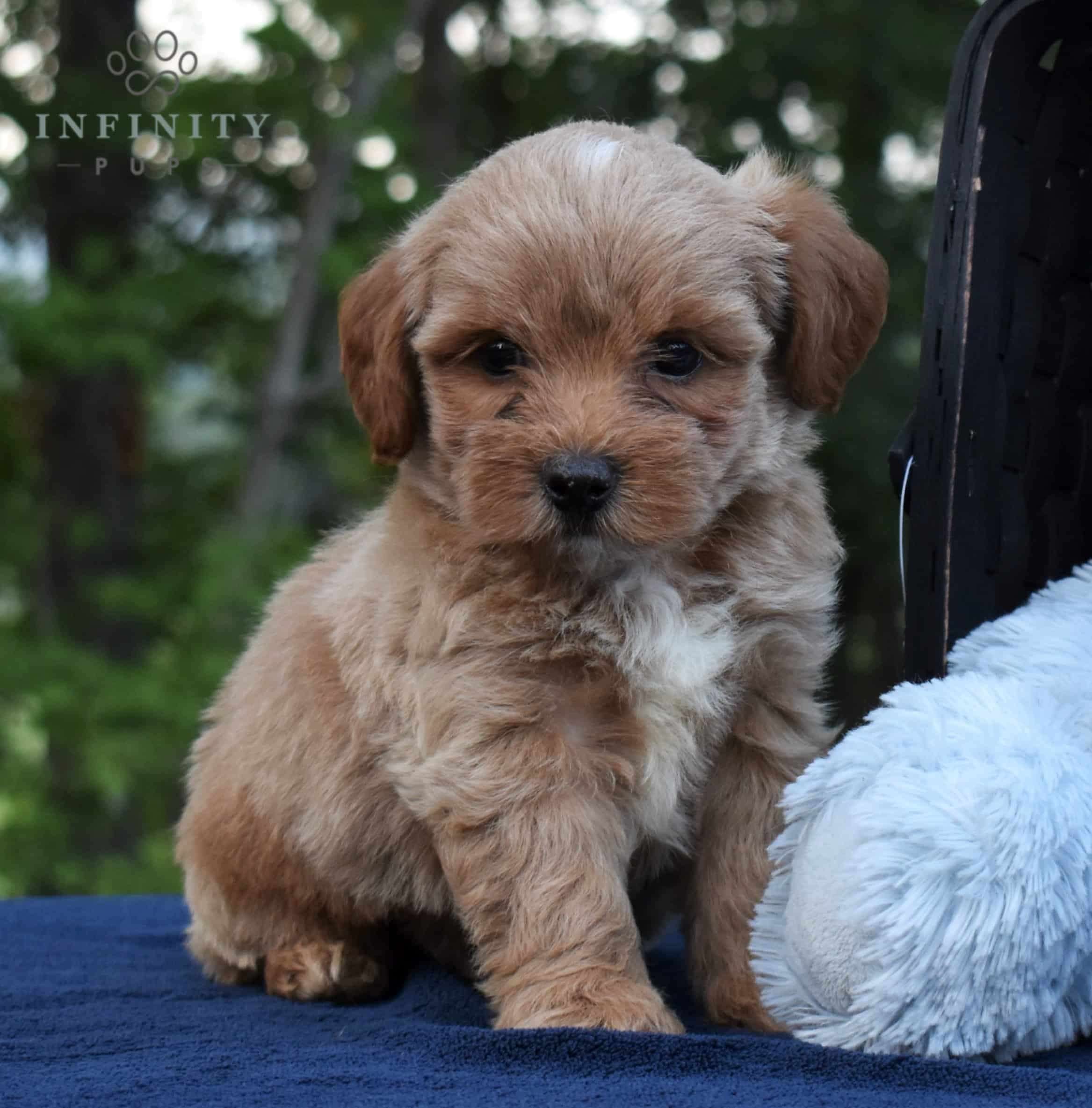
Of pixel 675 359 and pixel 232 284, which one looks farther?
pixel 232 284

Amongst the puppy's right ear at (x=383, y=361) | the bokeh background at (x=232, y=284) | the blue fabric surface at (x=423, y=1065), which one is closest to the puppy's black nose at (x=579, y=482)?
the puppy's right ear at (x=383, y=361)

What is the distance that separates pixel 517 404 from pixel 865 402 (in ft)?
24.5

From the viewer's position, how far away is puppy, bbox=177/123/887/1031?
2420 mm

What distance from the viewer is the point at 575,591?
2576 millimetres

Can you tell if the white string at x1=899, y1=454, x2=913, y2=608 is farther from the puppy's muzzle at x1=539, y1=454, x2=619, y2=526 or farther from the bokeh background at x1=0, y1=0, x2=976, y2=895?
the bokeh background at x1=0, y1=0, x2=976, y2=895

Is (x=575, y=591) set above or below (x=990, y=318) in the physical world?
below

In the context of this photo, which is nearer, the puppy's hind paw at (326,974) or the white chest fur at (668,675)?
the white chest fur at (668,675)

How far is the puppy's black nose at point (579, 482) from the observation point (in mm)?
2350

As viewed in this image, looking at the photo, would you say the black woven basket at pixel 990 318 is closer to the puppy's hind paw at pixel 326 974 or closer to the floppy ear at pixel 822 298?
the floppy ear at pixel 822 298

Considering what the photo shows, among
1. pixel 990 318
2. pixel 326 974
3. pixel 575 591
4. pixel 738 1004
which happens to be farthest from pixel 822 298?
pixel 326 974

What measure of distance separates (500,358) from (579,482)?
347 millimetres

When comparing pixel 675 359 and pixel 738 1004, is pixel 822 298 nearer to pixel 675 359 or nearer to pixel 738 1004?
pixel 675 359

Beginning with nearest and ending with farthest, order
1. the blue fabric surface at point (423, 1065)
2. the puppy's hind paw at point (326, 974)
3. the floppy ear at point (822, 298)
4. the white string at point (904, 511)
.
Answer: the blue fabric surface at point (423, 1065), the floppy ear at point (822, 298), the white string at point (904, 511), the puppy's hind paw at point (326, 974)

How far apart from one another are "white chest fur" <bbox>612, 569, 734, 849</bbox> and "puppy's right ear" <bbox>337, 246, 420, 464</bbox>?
558 millimetres
